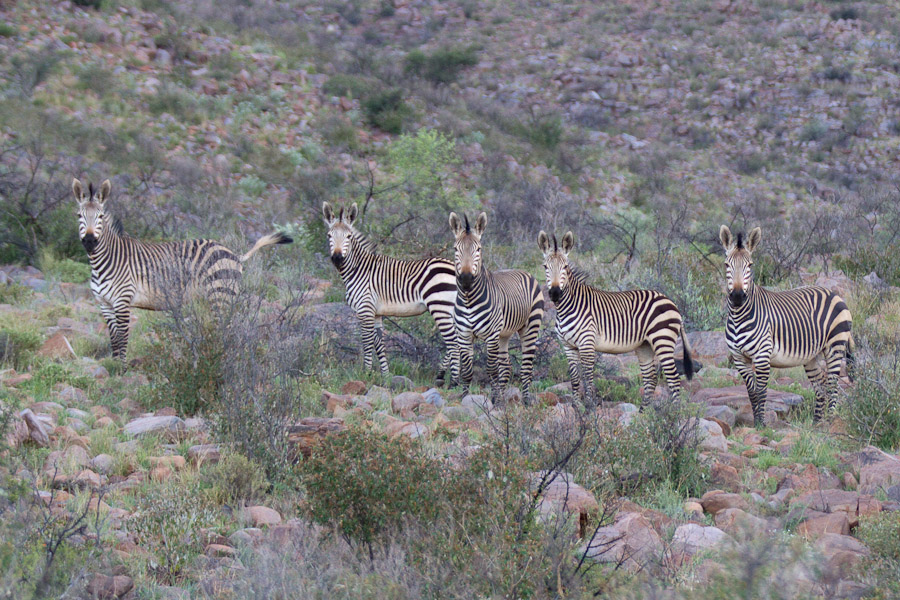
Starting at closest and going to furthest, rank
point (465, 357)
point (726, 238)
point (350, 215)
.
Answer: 1. point (726, 238)
2. point (465, 357)
3. point (350, 215)

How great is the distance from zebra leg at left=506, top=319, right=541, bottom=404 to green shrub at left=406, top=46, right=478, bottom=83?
2531 centimetres

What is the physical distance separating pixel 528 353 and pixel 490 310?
73 cm

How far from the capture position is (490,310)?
31.6 feet

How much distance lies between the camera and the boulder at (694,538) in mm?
4695

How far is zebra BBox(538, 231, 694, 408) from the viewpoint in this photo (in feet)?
29.3

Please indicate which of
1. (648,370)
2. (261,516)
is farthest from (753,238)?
(261,516)

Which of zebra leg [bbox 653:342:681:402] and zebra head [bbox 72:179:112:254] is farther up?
zebra head [bbox 72:179:112:254]

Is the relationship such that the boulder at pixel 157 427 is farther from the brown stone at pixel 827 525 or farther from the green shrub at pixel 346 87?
the green shrub at pixel 346 87

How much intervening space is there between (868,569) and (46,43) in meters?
26.4

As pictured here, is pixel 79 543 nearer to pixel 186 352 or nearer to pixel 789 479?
pixel 186 352

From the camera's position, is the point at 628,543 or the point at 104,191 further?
the point at 104,191

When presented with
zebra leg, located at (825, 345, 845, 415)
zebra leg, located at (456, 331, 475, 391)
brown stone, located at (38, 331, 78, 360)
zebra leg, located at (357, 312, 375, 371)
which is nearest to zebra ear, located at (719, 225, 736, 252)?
zebra leg, located at (825, 345, 845, 415)

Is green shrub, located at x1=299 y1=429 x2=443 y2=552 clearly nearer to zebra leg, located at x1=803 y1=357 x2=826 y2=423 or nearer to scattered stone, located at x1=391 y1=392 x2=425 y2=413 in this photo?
scattered stone, located at x1=391 y1=392 x2=425 y2=413

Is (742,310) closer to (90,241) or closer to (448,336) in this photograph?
(448,336)
